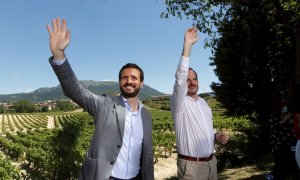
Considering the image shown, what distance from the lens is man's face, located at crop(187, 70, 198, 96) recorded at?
4.16 metres

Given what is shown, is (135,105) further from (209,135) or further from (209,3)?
(209,3)

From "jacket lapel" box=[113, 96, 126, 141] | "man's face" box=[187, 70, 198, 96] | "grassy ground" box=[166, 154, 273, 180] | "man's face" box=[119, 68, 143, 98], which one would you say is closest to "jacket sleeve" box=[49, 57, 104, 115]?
"jacket lapel" box=[113, 96, 126, 141]

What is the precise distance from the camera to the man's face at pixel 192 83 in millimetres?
4160

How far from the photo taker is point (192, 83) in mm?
4176

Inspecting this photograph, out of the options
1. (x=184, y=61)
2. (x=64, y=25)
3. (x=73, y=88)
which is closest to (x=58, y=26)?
(x=64, y=25)

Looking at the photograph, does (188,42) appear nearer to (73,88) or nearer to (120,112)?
(120,112)

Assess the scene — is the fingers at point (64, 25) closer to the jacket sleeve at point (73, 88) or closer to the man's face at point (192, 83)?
the jacket sleeve at point (73, 88)

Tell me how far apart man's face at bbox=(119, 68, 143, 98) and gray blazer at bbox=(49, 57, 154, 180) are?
130 mm

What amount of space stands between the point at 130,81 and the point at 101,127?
21.8 inches

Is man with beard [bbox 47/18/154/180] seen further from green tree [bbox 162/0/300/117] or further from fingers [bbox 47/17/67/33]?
green tree [bbox 162/0/300/117]

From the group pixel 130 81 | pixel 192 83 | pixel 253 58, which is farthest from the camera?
pixel 253 58

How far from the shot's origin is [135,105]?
10.8 ft

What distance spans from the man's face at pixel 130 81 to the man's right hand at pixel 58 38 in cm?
70

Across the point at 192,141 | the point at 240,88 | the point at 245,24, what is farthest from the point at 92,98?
the point at 240,88
